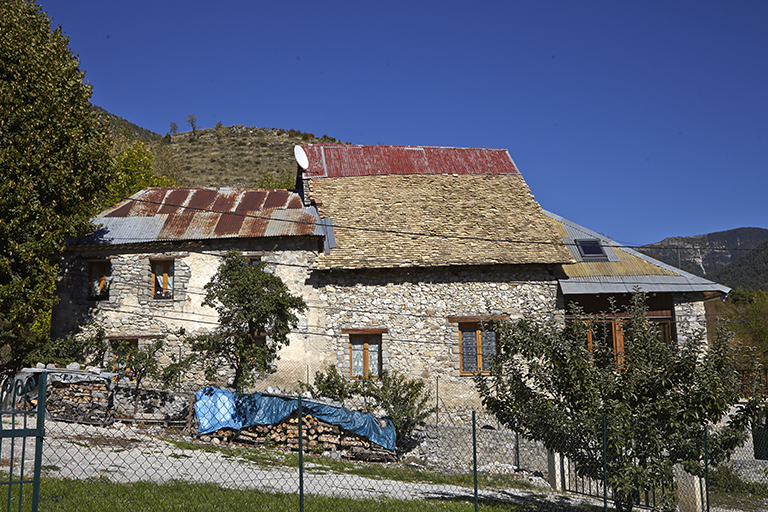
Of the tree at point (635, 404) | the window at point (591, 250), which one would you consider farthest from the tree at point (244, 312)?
the window at point (591, 250)

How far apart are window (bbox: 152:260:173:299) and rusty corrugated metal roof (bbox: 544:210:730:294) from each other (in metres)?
12.9

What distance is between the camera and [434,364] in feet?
64.9

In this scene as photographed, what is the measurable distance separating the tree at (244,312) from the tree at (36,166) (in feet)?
15.5

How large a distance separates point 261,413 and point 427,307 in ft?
22.4

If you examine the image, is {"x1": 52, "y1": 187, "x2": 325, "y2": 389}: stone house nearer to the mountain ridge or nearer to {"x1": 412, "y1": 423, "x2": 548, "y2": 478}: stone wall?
Answer: {"x1": 412, "y1": 423, "x2": 548, "y2": 478}: stone wall

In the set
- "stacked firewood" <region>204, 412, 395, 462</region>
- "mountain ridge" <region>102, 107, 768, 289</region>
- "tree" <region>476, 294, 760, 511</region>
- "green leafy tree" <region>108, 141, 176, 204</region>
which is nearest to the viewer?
"tree" <region>476, 294, 760, 511</region>

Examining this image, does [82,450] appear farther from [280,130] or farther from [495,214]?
[280,130]

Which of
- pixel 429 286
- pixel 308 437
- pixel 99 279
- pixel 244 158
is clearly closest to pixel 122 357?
Answer: pixel 99 279

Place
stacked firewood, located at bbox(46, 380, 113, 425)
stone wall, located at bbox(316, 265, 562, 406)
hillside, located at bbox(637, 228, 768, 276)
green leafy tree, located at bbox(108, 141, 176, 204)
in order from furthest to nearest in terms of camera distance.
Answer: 1. hillside, located at bbox(637, 228, 768, 276)
2. green leafy tree, located at bbox(108, 141, 176, 204)
3. stone wall, located at bbox(316, 265, 562, 406)
4. stacked firewood, located at bbox(46, 380, 113, 425)

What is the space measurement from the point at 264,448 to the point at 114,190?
22.7 meters

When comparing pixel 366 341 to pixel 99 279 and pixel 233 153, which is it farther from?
pixel 233 153

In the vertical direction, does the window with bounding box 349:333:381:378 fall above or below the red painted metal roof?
below

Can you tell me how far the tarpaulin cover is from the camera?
15.3 metres

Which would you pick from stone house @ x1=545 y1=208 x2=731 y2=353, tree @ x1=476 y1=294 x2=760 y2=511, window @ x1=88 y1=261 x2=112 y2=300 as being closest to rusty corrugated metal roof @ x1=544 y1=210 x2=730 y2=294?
stone house @ x1=545 y1=208 x2=731 y2=353
